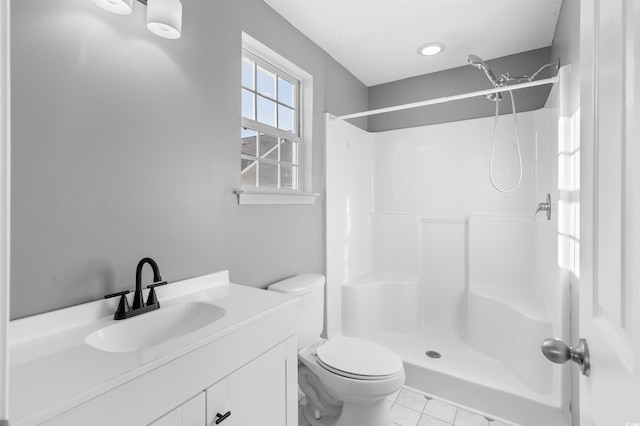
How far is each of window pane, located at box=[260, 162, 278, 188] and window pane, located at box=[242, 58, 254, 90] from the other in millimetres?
481

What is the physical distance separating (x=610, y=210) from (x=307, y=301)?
1.53 metres

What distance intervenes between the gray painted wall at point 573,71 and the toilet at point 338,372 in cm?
89

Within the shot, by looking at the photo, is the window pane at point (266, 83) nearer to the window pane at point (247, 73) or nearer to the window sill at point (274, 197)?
the window pane at point (247, 73)

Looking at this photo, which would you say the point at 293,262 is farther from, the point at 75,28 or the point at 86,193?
the point at 75,28

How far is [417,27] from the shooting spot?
2.05m

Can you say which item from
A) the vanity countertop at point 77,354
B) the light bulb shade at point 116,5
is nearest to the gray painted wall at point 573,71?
the vanity countertop at point 77,354

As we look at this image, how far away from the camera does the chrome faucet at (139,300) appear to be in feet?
3.38

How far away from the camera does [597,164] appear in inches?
23.1

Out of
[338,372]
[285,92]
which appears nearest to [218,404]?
[338,372]

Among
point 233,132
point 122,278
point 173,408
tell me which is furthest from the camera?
point 233,132

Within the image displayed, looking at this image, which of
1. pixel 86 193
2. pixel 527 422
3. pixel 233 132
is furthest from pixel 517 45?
pixel 86 193

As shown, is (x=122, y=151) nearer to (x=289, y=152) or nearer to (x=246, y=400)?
(x=246, y=400)

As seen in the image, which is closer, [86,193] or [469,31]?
[86,193]

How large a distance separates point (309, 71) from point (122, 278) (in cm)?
179
